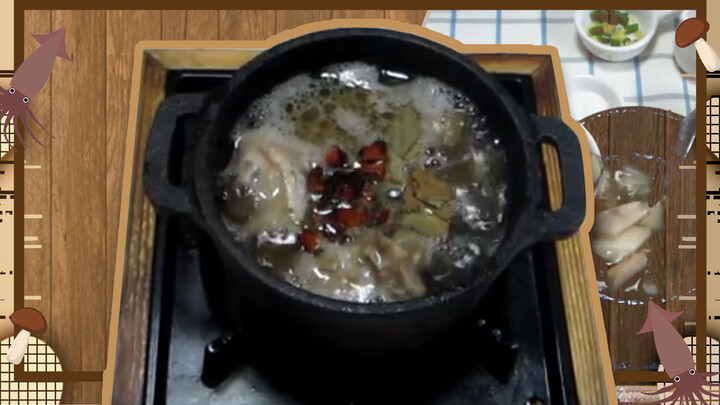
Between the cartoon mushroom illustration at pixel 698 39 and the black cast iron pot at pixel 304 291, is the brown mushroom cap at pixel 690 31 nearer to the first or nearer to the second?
the cartoon mushroom illustration at pixel 698 39

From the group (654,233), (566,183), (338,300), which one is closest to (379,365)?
(338,300)

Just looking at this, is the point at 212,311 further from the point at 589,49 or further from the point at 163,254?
the point at 589,49

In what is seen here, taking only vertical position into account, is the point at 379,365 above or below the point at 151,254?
below

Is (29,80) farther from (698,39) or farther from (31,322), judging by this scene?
(698,39)

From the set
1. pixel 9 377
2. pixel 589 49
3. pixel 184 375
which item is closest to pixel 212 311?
pixel 184 375

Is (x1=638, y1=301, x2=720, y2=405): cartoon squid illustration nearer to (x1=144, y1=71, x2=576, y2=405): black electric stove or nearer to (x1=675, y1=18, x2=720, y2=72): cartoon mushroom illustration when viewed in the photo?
(x1=144, y1=71, x2=576, y2=405): black electric stove

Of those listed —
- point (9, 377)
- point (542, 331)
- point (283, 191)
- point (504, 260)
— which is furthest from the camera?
point (9, 377)
